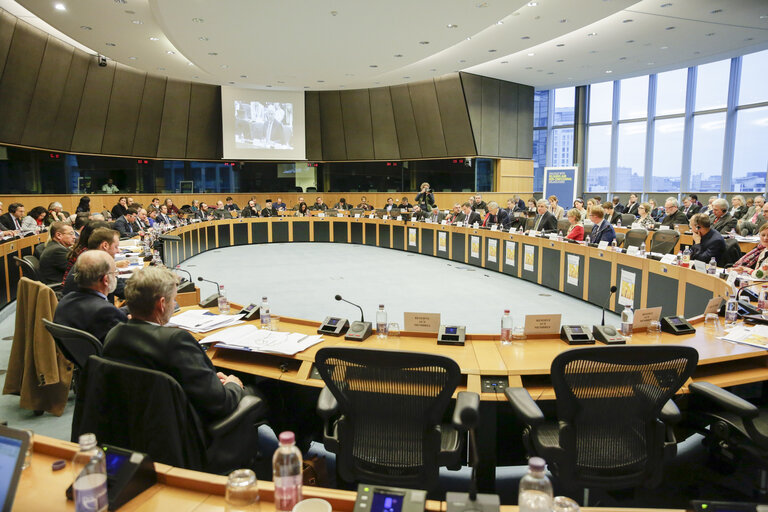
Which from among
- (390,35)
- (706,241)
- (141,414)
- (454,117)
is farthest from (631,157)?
(141,414)

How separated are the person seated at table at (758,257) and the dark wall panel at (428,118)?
33.1ft

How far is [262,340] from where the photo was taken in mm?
2496

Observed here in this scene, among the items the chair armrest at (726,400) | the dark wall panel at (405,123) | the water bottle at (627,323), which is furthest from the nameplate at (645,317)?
the dark wall panel at (405,123)

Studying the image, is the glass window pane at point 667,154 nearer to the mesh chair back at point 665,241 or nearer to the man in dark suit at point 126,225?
the mesh chair back at point 665,241

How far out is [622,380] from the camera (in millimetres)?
1630

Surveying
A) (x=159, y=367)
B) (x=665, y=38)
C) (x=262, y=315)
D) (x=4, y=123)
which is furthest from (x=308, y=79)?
(x=159, y=367)

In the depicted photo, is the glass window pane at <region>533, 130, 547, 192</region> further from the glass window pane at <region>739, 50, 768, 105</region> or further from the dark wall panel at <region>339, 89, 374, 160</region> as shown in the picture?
the dark wall panel at <region>339, 89, 374, 160</region>

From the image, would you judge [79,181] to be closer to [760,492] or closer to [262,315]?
[262,315]

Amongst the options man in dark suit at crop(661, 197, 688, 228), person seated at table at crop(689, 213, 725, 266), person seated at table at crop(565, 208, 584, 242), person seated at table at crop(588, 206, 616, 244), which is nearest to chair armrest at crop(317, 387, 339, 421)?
person seated at table at crop(689, 213, 725, 266)

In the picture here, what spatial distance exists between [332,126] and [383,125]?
163 centimetres

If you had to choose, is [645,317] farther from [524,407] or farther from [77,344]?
[77,344]

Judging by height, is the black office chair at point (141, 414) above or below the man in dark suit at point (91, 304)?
below

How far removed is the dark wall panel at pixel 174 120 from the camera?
1302 cm

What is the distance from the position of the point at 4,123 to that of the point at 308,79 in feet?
20.4
